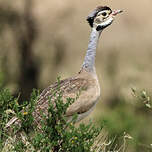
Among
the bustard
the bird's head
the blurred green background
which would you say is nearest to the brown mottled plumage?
the bustard

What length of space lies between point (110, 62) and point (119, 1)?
5.98ft

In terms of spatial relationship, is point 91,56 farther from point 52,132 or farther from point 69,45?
point 69,45

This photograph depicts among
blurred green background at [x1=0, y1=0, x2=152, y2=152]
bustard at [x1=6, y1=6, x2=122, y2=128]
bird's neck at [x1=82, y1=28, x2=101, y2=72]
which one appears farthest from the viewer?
blurred green background at [x1=0, y1=0, x2=152, y2=152]

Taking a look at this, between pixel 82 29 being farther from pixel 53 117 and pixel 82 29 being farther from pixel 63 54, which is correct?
pixel 53 117

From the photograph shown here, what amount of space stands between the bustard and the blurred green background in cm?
658

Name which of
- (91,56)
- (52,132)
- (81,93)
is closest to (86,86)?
(81,93)

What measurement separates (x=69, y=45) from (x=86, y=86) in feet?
37.6

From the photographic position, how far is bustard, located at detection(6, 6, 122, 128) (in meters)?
6.23

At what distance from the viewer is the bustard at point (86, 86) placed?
6225 mm

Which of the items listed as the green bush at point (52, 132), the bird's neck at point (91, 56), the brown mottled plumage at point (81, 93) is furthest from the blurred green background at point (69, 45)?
the green bush at point (52, 132)

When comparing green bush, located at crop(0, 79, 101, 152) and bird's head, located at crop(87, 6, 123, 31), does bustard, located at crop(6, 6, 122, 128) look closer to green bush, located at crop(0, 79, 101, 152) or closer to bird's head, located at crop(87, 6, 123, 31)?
bird's head, located at crop(87, 6, 123, 31)

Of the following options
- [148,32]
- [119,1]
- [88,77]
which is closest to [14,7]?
[119,1]

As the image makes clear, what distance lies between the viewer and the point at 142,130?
11.5 meters

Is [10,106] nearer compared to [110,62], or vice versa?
[10,106]
